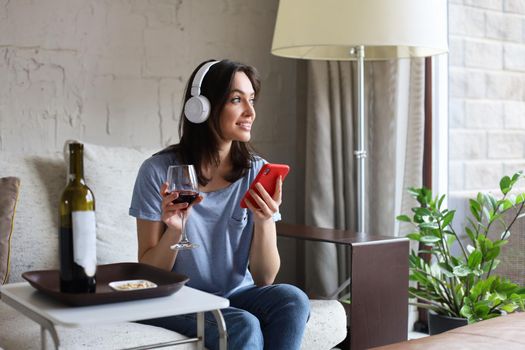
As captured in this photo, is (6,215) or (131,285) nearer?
(131,285)

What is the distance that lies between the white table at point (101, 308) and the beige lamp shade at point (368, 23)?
1.36 metres

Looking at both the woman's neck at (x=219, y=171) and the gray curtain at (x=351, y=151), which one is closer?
the woman's neck at (x=219, y=171)

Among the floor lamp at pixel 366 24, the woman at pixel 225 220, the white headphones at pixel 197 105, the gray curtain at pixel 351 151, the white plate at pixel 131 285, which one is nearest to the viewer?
the white plate at pixel 131 285

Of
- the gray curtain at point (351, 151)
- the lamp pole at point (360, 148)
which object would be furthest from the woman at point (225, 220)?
the gray curtain at point (351, 151)

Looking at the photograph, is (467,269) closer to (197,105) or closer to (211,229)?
(211,229)

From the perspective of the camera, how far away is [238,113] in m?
2.08

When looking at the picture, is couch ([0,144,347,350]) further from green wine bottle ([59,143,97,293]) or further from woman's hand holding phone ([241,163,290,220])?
green wine bottle ([59,143,97,293])

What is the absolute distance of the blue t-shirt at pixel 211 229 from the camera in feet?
6.64

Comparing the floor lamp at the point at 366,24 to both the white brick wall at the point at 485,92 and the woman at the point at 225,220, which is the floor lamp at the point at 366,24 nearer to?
the white brick wall at the point at 485,92

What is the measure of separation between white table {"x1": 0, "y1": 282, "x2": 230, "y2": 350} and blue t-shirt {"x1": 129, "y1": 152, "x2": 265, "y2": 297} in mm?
439

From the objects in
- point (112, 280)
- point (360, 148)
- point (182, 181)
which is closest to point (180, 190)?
point (182, 181)

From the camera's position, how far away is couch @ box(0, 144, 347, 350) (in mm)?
2246

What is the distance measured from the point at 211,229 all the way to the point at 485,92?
165cm

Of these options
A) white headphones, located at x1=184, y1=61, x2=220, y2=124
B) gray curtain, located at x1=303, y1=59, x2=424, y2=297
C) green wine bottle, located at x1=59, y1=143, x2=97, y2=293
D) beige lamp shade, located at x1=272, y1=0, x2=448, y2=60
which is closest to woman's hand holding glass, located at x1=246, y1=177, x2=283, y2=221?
white headphones, located at x1=184, y1=61, x2=220, y2=124
